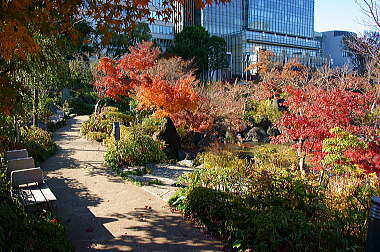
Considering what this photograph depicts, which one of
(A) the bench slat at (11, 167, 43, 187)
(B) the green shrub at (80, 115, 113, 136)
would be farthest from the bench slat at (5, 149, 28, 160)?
(B) the green shrub at (80, 115, 113, 136)

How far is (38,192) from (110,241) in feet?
7.49

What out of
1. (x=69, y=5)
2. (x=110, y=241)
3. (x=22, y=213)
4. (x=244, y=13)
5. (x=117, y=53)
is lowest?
(x=110, y=241)

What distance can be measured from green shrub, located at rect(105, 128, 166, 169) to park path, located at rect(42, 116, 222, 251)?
0.55 meters

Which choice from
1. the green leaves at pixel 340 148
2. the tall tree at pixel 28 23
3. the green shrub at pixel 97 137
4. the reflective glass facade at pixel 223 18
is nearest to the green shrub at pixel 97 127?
the green shrub at pixel 97 137

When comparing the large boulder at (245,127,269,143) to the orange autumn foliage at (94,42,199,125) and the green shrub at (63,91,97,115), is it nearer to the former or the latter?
the orange autumn foliage at (94,42,199,125)

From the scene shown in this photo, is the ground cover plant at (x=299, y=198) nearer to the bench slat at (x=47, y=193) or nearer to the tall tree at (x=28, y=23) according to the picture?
the bench slat at (x=47, y=193)

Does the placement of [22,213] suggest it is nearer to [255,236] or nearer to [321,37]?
[255,236]

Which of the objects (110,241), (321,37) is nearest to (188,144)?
(110,241)

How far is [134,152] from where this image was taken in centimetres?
1080

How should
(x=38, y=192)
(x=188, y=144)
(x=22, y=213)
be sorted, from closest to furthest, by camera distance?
1. (x=22, y=213)
2. (x=38, y=192)
3. (x=188, y=144)

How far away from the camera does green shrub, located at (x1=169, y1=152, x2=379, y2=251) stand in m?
4.72

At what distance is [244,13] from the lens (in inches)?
3339

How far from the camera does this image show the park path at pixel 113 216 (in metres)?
5.24

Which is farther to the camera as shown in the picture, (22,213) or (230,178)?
(230,178)
